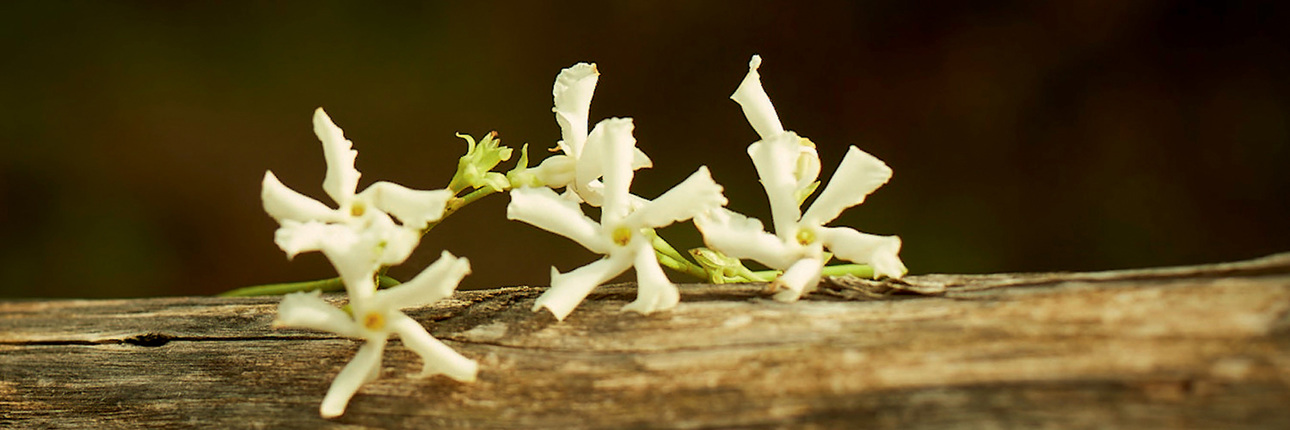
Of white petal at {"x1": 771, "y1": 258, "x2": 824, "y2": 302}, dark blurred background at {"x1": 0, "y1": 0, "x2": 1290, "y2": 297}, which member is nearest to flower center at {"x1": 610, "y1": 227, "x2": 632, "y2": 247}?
white petal at {"x1": 771, "y1": 258, "x2": 824, "y2": 302}

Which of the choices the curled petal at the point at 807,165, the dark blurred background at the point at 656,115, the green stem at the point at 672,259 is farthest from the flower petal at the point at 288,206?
the dark blurred background at the point at 656,115

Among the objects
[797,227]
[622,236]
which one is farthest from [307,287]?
[797,227]

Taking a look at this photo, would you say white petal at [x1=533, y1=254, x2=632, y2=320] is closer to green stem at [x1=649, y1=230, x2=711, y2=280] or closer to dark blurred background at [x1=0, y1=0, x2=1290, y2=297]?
green stem at [x1=649, y1=230, x2=711, y2=280]

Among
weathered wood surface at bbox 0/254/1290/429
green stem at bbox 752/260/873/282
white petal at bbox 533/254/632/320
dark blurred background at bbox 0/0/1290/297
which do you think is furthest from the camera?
dark blurred background at bbox 0/0/1290/297

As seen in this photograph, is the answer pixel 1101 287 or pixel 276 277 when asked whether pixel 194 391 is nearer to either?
pixel 1101 287

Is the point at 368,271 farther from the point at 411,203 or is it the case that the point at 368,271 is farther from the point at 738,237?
the point at 738,237
